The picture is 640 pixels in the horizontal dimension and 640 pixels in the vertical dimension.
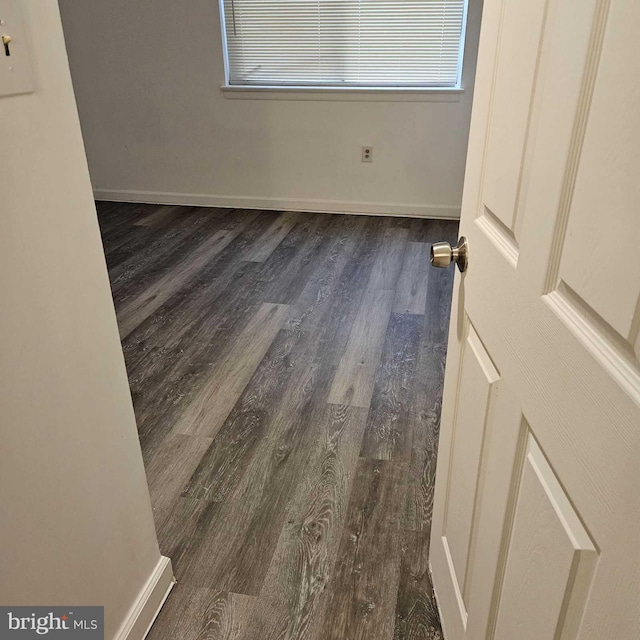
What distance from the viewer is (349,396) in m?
2.20

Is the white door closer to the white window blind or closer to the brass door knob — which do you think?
the brass door knob

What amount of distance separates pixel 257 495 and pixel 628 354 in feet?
4.60

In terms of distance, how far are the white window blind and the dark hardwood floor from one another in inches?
45.8

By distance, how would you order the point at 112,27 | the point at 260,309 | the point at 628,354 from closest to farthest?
1. the point at 628,354
2. the point at 260,309
3. the point at 112,27

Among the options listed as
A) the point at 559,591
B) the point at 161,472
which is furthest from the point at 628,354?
the point at 161,472

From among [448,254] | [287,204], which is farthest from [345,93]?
[448,254]

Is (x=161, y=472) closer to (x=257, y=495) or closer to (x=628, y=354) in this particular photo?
(x=257, y=495)

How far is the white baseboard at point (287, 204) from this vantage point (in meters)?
4.18

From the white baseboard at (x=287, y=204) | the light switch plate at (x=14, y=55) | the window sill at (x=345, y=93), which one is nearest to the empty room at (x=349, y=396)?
the light switch plate at (x=14, y=55)

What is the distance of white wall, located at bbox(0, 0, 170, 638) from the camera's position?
84cm

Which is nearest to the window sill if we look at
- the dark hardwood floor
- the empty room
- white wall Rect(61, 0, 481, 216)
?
white wall Rect(61, 0, 481, 216)

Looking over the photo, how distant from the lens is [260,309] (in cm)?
289

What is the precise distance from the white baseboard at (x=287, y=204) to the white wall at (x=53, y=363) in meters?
3.30

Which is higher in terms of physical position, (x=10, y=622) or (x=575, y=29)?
(x=575, y=29)
